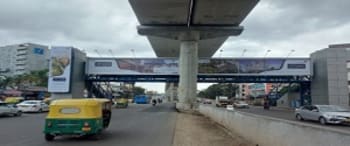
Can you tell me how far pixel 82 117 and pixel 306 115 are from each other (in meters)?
17.1

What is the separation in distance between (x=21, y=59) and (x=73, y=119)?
5204 inches

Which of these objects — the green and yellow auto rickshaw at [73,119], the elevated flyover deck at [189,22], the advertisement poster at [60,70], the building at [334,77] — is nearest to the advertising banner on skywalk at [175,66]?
the advertisement poster at [60,70]

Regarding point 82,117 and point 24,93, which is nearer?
point 82,117

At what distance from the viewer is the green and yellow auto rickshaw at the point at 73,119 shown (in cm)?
1131

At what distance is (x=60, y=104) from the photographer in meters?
11.7

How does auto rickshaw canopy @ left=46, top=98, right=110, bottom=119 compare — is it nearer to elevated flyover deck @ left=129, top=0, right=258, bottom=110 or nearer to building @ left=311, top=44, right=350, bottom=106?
elevated flyover deck @ left=129, top=0, right=258, bottom=110

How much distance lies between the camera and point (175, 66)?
50469mm

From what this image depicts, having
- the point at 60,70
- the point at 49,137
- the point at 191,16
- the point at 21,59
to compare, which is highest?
the point at 21,59

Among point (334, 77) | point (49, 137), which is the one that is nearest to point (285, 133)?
point (49, 137)

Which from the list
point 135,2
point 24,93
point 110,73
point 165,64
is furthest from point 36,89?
point 135,2

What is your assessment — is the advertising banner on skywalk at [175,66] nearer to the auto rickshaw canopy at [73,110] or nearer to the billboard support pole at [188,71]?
the billboard support pole at [188,71]

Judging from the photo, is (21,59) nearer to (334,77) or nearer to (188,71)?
(188,71)

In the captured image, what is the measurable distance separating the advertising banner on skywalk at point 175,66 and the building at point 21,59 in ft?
265

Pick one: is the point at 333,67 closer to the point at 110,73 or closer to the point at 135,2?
the point at 135,2
